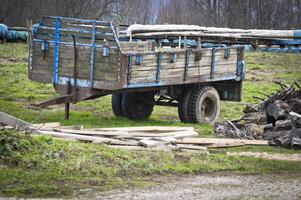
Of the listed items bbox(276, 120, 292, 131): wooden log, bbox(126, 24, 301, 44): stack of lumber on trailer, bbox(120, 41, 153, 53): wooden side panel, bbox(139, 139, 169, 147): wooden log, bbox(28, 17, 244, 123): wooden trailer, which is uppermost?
bbox(126, 24, 301, 44): stack of lumber on trailer

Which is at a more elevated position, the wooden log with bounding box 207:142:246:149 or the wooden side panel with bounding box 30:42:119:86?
the wooden side panel with bounding box 30:42:119:86

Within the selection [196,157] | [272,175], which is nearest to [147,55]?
[196,157]

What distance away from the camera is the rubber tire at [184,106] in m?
18.5

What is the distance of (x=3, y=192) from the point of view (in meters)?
10.7

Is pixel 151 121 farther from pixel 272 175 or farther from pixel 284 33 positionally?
pixel 284 33

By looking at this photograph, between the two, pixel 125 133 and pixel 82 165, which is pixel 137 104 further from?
pixel 82 165

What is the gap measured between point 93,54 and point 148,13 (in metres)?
47.7

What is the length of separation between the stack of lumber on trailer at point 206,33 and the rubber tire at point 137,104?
10.9 meters

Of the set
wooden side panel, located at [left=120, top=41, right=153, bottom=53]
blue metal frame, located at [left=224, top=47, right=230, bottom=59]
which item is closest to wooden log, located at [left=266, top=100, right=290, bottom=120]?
blue metal frame, located at [left=224, top=47, right=230, bottom=59]

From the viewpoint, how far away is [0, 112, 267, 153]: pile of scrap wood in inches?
544

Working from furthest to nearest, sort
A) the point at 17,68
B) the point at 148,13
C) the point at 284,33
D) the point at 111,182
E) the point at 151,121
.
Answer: the point at 148,13 < the point at 284,33 < the point at 17,68 < the point at 151,121 < the point at 111,182

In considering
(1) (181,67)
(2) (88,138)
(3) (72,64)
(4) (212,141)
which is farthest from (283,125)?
(3) (72,64)

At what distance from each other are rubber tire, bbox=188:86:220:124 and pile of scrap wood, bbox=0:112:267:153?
2508 millimetres

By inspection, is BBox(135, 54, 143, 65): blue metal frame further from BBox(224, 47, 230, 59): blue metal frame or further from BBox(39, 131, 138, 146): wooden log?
BBox(39, 131, 138, 146): wooden log
